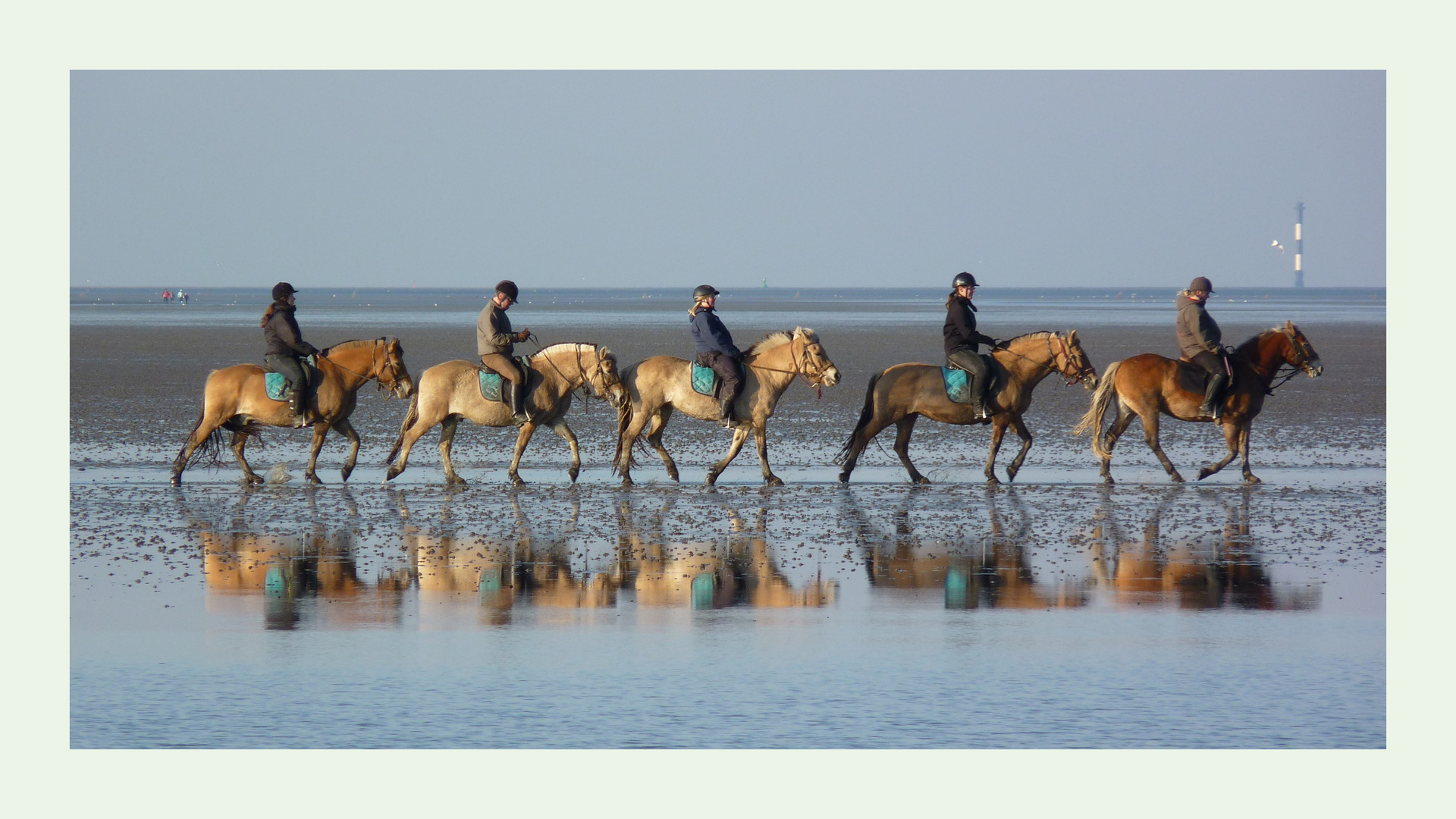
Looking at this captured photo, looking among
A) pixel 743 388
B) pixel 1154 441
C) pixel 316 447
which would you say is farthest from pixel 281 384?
pixel 1154 441

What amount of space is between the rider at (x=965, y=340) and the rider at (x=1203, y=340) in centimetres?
208

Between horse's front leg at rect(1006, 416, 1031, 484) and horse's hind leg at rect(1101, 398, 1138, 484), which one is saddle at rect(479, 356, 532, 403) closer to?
horse's front leg at rect(1006, 416, 1031, 484)

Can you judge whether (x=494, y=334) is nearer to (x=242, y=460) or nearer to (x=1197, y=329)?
(x=242, y=460)

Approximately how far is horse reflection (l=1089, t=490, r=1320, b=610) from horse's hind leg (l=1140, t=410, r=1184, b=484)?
101 inches

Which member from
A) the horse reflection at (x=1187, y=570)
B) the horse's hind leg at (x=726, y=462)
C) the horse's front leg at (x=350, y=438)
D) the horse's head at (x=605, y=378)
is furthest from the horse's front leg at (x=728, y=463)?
the horse reflection at (x=1187, y=570)

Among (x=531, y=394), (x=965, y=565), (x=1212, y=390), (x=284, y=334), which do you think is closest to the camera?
(x=965, y=565)

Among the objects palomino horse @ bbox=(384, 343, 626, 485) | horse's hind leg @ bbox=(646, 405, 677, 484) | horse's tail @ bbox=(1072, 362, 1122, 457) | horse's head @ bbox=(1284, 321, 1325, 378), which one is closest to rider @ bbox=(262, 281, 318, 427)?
palomino horse @ bbox=(384, 343, 626, 485)

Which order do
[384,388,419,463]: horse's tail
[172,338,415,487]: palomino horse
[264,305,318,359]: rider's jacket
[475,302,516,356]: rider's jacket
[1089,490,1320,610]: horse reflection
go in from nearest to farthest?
[1089,490,1320,610]: horse reflection < [264,305,318,359]: rider's jacket < [172,338,415,487]: palomino horse < [475,302,516,356]: rider's jacket < [384,388,419,463]: horse's tail

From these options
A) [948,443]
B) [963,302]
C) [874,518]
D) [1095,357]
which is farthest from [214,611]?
[1095,357]

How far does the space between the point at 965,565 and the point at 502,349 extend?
640 centimetres

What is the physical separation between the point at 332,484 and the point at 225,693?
7811 millimetres

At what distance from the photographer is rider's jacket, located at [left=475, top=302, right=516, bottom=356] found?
15.8m

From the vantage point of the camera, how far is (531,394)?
15.9 meters

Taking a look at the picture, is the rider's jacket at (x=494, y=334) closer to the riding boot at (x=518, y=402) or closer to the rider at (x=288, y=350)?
the riding boot at (x=518, y=402)
